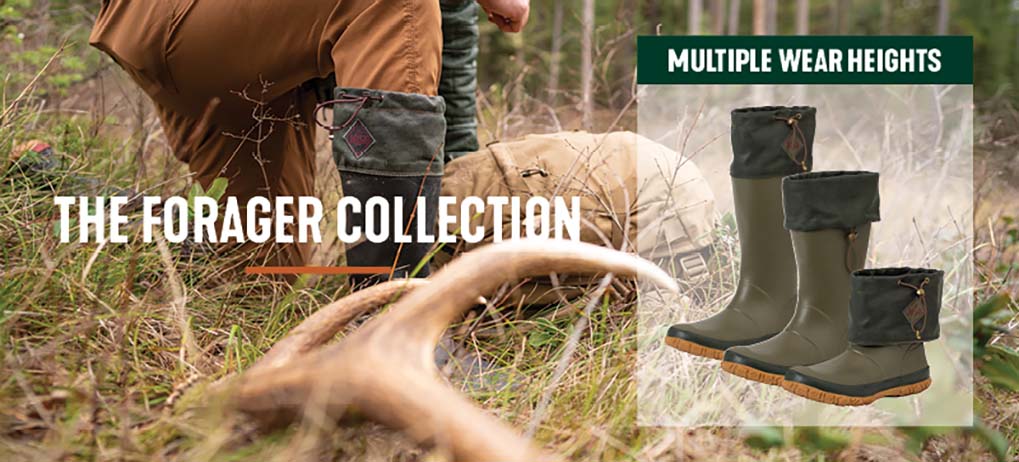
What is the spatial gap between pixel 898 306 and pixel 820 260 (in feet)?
0.68

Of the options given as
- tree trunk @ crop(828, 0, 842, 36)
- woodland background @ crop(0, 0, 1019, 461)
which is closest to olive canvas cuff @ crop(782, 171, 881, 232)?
woodland background @ crop(0, 0, 1019, 461)

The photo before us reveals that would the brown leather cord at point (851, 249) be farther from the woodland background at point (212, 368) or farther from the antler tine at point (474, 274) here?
the antler tine at point (474, 274)

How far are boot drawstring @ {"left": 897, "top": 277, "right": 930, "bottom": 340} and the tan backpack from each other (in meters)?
0.59

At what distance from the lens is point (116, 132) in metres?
3.97

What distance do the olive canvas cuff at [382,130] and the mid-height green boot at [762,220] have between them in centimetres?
70

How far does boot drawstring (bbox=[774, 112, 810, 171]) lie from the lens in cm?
245

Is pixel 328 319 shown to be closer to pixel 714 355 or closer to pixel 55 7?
pixel 714 355

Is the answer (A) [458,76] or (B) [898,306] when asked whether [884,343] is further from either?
(A) [458,76]

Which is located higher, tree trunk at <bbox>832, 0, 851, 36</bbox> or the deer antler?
tree trunk at <bbox>832, 0, 851, 36</bbox>

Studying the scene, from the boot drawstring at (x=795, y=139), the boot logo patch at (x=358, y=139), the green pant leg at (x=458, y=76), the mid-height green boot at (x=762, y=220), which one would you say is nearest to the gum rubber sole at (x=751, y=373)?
the mid-height green boot at (x=762, y=220)

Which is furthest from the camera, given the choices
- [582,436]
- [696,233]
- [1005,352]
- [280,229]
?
[280,229]

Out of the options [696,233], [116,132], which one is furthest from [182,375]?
[116,132]

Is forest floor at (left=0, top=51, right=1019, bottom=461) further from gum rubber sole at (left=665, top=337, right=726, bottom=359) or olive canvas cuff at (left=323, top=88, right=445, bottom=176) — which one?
olive canvas cuff at (left=323, top=88, right=445, bottom=176)

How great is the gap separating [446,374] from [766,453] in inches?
23.3
